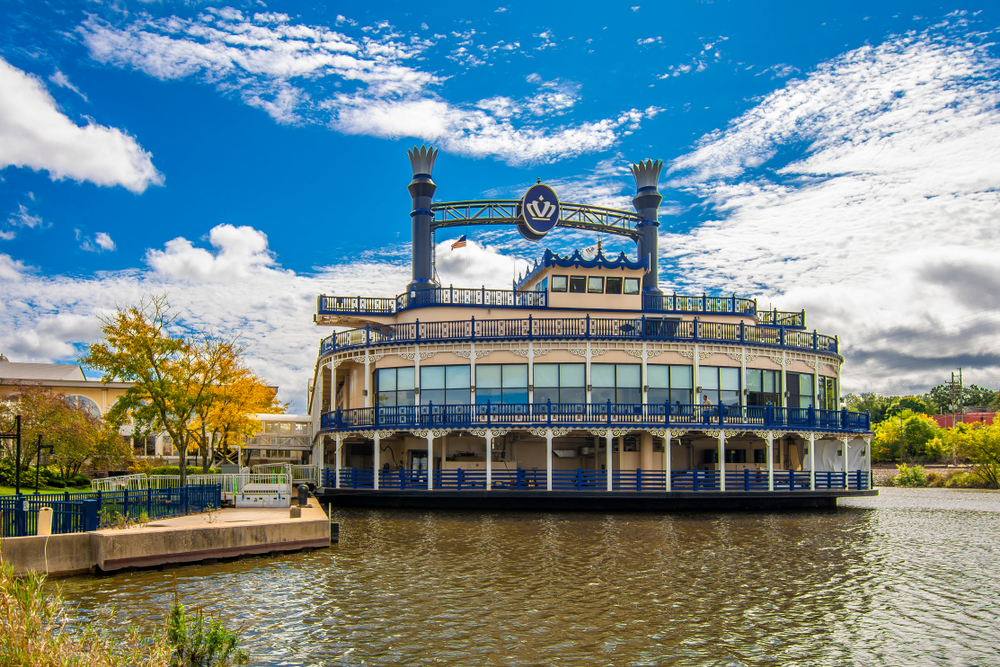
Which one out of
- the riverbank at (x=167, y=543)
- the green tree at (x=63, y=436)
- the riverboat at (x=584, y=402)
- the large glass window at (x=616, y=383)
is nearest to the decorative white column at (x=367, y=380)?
the riverboat at (x=584, y=402)

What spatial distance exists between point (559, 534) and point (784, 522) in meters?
11.2

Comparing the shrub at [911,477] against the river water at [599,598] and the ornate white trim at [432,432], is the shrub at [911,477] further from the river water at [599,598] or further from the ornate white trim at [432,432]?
the ornate white trim at [432,432]

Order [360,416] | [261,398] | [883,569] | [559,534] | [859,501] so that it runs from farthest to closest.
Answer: [261,398] → [859,501] → [360,416] → [559,534] → [883,569]

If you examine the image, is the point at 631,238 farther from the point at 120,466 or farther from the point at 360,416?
the point at 120,466

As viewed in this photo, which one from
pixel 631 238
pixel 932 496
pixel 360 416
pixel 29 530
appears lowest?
pixel 932 496

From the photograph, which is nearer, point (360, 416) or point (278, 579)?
point (278, 579)

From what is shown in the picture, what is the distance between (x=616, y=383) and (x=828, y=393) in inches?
585

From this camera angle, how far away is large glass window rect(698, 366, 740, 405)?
132 feet

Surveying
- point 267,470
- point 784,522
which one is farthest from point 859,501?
point 267,470

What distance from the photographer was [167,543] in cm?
2042

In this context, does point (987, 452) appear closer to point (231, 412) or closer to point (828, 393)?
point (828, 393)

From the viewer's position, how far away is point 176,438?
3719 centimetres

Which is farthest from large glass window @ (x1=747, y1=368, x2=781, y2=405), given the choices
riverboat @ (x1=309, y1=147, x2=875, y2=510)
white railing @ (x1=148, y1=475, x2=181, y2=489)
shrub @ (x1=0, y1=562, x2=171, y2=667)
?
shrub @ (x1=0, y1=562, x2=171, y2=667)

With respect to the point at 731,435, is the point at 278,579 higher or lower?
lower
